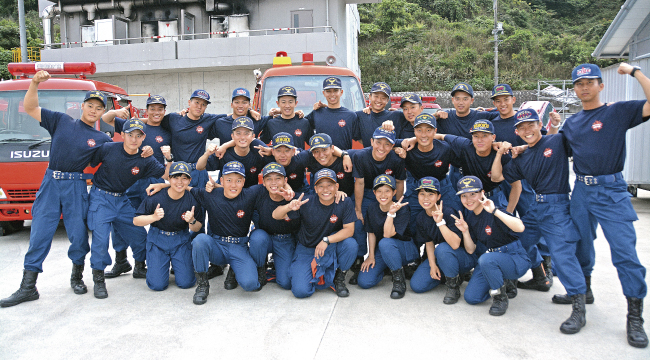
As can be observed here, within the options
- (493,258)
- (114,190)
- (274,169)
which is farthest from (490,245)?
(114,190)

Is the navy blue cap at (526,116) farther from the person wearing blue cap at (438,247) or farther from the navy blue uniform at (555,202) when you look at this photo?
the person wearing blue cap at (438,247)

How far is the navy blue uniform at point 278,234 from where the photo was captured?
196 inches

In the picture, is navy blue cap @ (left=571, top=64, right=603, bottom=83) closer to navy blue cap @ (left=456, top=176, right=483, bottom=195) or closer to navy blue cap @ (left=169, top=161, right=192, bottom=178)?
navy blue cap @ (left=456, top=176, right=483, bottom=195)

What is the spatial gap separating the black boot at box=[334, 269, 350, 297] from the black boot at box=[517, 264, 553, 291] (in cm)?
188

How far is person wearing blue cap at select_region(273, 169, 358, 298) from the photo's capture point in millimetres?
4777

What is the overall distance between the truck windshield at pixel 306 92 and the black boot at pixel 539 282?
3294 mm

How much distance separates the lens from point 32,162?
6852 mm

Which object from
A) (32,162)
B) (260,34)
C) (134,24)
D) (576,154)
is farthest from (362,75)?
(576,154)

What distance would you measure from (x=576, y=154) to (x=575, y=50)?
33.9 m

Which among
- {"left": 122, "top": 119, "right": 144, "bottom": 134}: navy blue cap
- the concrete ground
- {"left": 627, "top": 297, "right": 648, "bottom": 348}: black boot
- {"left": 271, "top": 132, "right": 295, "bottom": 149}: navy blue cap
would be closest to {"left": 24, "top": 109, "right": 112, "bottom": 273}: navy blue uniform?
{"left": 122, "top": 119, "right": 144, "bottom": 134}: navy blue cap

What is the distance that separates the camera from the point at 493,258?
434 cm

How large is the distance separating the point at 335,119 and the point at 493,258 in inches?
99.2

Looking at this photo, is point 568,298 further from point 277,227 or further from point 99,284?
point 99,284

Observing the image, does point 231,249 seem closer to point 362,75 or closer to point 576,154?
point 576,154
